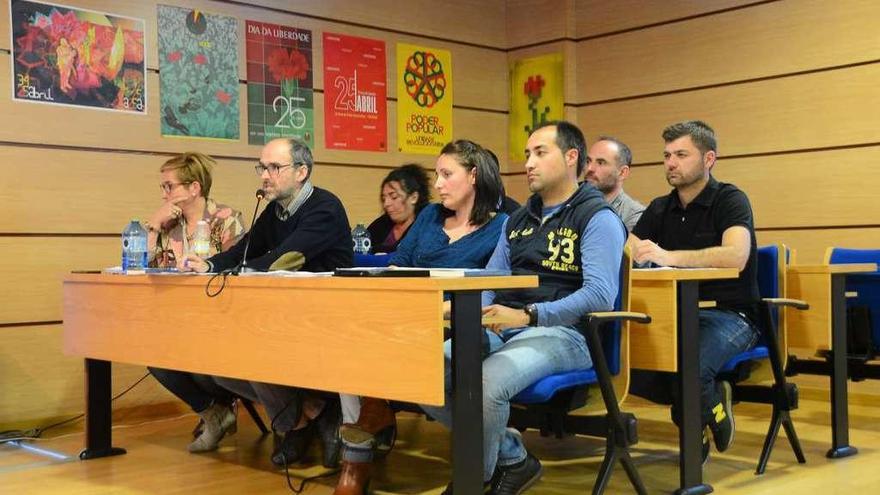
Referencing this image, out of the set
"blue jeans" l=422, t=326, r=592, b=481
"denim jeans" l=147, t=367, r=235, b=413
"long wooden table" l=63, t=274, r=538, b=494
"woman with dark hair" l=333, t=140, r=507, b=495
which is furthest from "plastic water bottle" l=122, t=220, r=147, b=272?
"blue jeans" l=422, t=326, r=592, b=481

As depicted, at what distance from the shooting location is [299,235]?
3607 millimetres

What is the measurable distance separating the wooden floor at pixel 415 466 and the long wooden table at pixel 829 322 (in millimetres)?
141

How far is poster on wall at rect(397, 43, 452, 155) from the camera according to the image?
237 inches

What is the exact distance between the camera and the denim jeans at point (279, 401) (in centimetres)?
371

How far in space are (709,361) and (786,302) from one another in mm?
409

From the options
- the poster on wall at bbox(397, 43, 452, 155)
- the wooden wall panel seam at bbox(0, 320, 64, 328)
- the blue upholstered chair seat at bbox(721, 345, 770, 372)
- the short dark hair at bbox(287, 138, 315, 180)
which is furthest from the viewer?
the poster on wall at bbox(397, 43, 452, 155)

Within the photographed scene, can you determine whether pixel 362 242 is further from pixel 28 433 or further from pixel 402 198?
pixel 28 433

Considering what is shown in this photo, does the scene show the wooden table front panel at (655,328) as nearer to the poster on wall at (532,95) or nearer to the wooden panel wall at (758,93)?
the wooden panel wall at (758,93)

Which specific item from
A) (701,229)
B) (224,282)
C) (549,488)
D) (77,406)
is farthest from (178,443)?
(701,229)

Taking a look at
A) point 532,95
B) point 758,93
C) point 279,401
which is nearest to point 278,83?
point 532,95

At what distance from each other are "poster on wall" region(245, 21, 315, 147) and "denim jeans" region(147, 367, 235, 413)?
5.49ft

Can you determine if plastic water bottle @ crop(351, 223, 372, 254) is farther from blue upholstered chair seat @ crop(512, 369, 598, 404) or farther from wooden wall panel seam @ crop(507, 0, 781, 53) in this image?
blue upholstered chair seat @ crop(512, 369, 598, 404)

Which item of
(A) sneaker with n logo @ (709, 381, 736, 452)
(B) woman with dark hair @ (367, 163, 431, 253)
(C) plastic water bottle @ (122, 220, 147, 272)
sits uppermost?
(B) woman with dark hair @ (367, 163, 431, 253)

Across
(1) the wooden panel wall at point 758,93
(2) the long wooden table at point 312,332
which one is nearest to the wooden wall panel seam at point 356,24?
(1) the wooden panel wall at point 758,93
